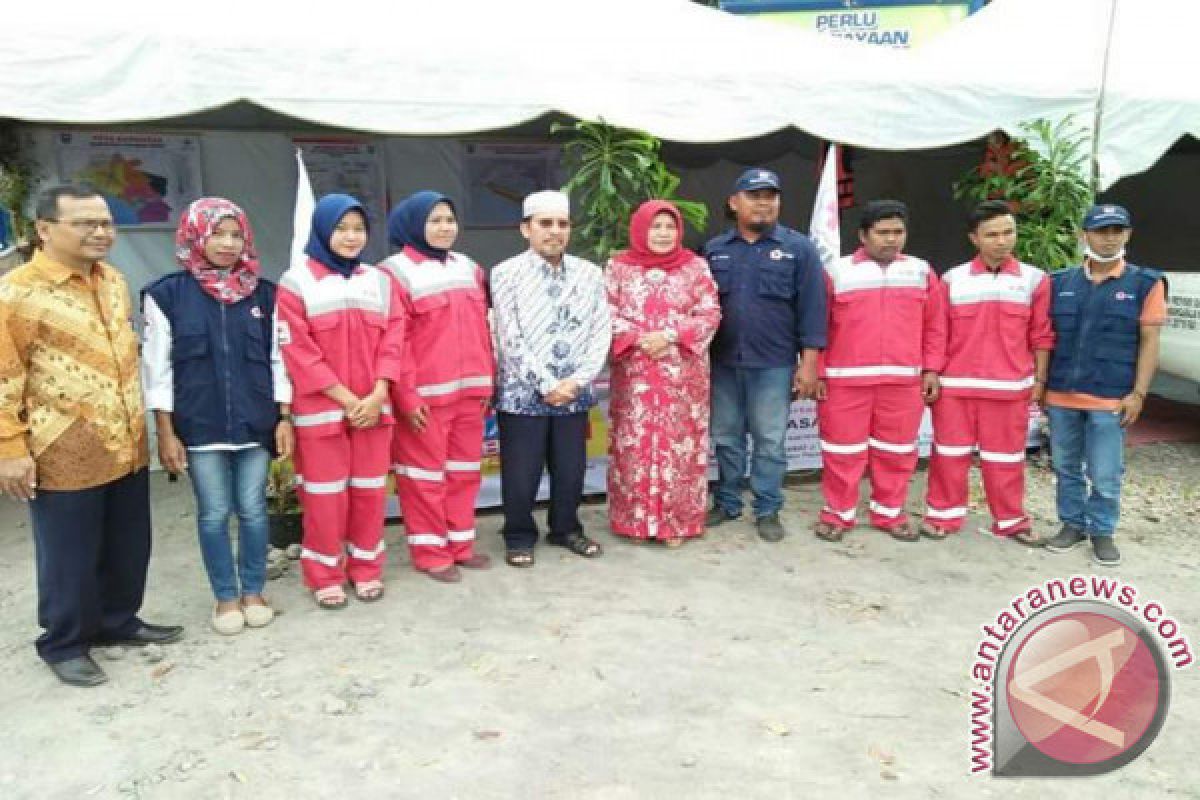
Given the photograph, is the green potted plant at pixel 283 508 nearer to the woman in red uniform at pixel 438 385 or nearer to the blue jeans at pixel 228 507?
the woman in red uniform at pixel 438 385

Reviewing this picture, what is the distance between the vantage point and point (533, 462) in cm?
440

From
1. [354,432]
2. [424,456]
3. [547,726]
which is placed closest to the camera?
[547,726]

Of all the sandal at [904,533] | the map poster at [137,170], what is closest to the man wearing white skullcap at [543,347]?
the sandal at [904,533]

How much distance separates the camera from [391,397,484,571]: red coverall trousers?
415 centimetres

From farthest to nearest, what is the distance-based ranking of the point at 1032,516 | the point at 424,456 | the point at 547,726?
the point at 1032,516, the point at 424,456, the point at 547,726

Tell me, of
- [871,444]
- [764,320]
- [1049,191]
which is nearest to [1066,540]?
[871,444]

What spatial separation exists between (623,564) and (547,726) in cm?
150

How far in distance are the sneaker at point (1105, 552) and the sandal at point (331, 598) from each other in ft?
11.5

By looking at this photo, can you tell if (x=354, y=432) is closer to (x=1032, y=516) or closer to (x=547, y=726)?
(x=547, y=726)

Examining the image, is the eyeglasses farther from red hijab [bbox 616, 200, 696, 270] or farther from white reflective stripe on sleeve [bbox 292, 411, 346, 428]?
red hijab [bbox 616, 200, 696, 270]

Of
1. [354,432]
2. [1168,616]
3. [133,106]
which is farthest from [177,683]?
[1168,616]

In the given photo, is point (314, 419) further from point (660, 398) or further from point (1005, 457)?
point (1005, 457)

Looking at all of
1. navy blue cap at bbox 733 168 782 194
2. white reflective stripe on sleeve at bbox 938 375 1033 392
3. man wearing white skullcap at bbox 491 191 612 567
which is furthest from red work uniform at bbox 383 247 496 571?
white reflective stripe on sleeve at bbox 938 375 1033 392

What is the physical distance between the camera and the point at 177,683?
332 cm
